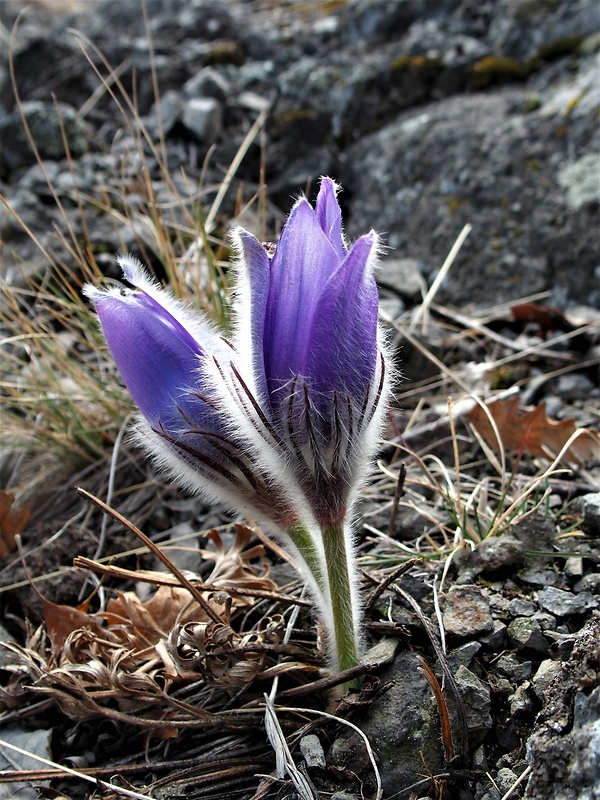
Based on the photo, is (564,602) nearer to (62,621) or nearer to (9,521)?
(62,621)

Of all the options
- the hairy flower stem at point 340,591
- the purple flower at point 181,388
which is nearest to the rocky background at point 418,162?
the hairy flower stem at point 340,591

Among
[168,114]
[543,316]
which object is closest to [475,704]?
[543,316]

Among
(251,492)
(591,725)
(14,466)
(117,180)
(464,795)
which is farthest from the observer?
(117,180)

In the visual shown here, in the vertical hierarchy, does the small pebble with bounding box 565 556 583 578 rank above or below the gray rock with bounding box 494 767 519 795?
below

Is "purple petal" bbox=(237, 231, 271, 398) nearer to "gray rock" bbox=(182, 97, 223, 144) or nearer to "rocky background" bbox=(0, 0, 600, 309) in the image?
"rocky background" bbox=(0, 0, 600, 309)

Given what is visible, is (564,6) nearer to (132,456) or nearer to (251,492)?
(132,456)

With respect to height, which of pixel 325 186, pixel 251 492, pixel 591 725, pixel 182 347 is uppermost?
pixel 325 186

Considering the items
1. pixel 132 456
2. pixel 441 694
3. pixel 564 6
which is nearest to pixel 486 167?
pixel 564 6

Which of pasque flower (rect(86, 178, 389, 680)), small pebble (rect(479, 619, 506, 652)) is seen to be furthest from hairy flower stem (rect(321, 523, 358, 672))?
small pebble (rect(479, 619, 506, 652))
